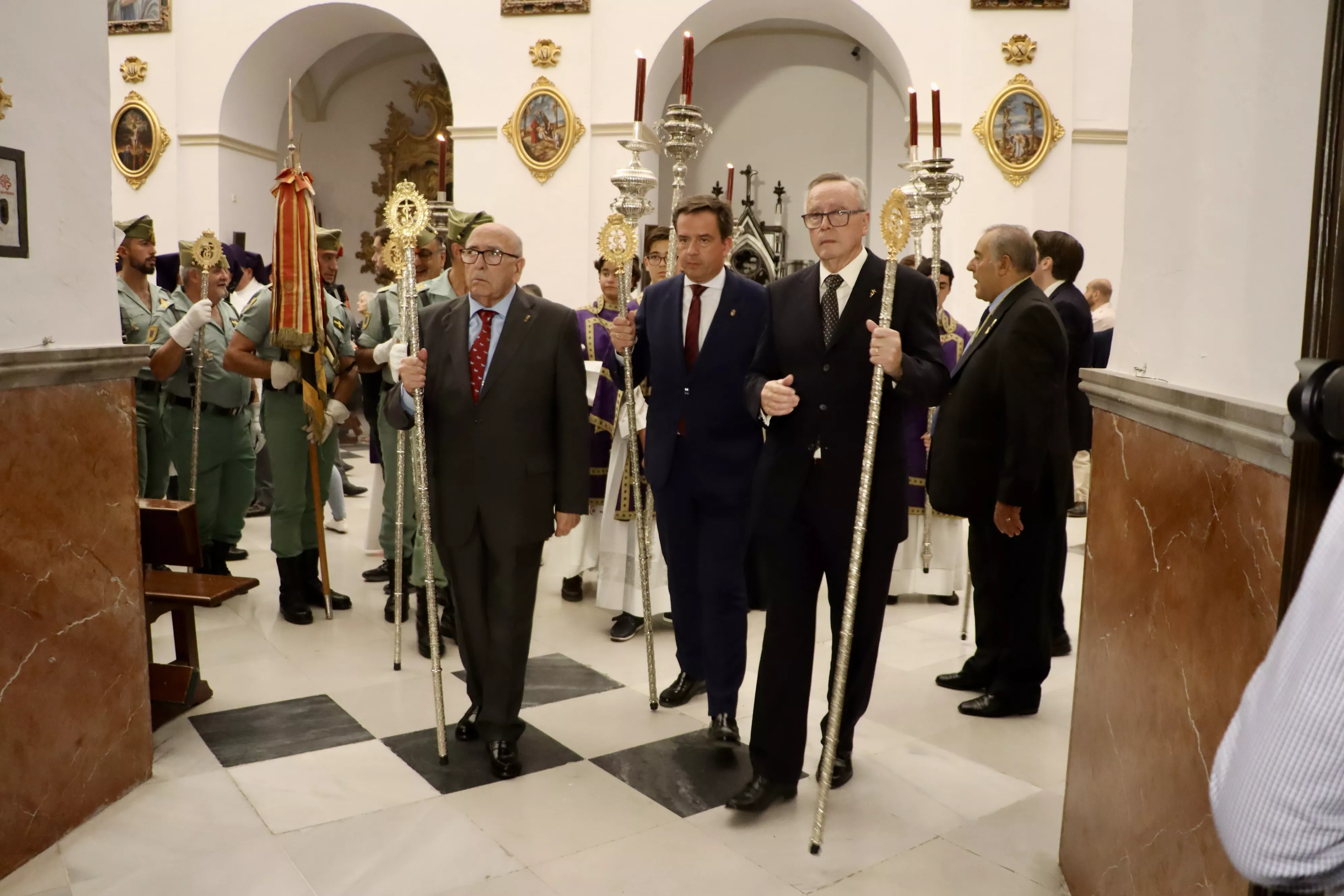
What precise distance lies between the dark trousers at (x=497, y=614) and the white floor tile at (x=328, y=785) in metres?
0.34

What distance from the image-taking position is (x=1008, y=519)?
4.02m

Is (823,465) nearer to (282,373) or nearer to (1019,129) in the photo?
(282,373)

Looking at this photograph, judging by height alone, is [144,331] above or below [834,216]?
below

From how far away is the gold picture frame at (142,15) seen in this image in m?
11.6

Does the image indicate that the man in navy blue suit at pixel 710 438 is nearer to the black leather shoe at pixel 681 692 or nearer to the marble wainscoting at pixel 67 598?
the black leather shoe at pixel 681 692

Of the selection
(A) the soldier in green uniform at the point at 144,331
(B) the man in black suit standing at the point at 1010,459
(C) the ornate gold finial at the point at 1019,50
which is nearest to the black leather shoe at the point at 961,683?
(B) the man in black suit standing at the point at 1010,459

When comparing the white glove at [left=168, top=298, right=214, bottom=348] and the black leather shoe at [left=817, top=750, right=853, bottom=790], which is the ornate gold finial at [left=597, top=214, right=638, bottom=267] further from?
the white glove at [left=168, top=298, right=214, bottom=348]

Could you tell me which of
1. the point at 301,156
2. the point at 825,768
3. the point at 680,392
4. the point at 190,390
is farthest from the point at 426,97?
the point at 825,768

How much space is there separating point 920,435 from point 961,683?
161 centimetres

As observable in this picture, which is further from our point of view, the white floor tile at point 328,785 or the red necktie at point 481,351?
the red necktie at point 481,351

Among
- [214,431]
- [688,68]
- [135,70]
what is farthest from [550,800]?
[135,70]

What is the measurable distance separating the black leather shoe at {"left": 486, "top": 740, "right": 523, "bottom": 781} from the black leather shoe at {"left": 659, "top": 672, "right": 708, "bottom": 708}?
0.79m

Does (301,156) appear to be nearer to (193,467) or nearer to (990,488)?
(193,467)

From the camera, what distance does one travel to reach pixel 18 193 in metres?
2.86
